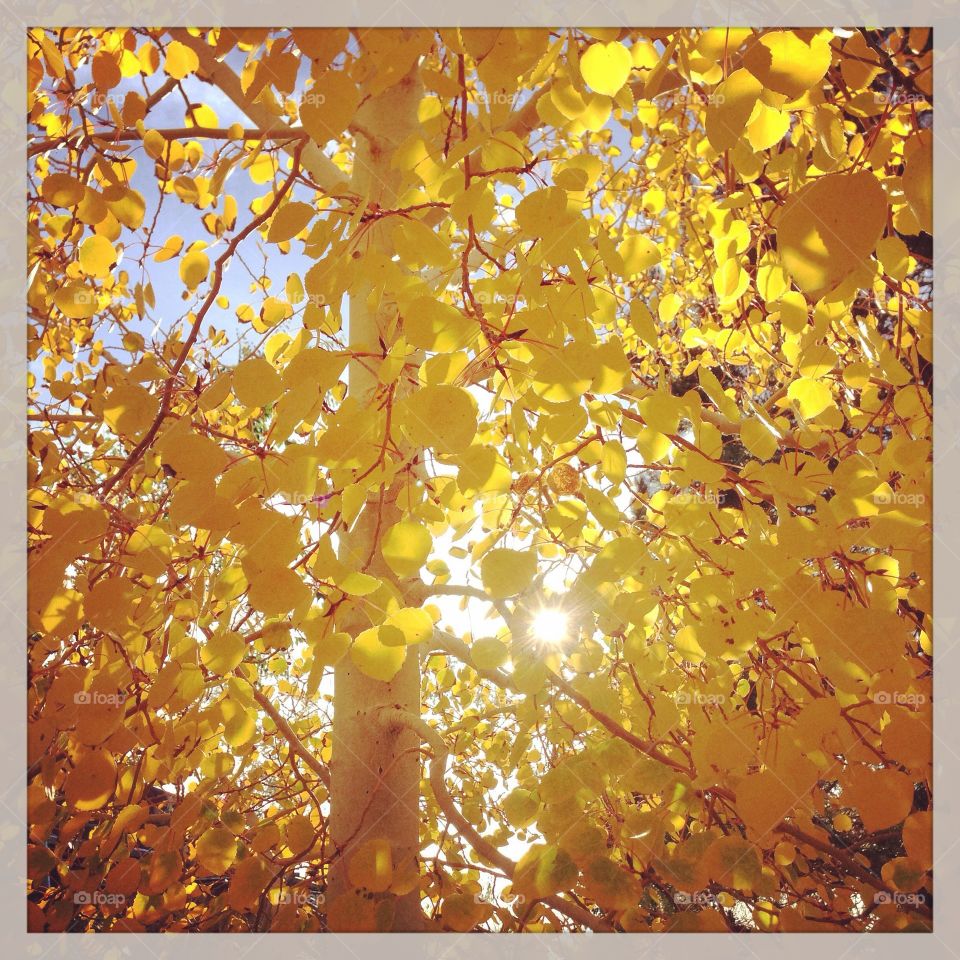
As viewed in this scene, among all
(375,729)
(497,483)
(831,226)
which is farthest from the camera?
(375,729)

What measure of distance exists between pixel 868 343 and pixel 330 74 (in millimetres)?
877

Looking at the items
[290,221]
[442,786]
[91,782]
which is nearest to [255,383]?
[290,221]

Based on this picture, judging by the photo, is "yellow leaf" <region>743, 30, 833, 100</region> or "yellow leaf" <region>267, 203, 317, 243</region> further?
Result: "yellow leaf" <region>267, 203, 317, 243</region>

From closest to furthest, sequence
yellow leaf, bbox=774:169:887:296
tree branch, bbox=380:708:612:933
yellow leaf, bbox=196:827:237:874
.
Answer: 1. yellow leaf, bbox=774:169:887:296
2. yellow leaf, bbox=196:827:237:874
3. tree branch, bbox=380:708:612:933

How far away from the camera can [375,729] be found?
1.20 metres

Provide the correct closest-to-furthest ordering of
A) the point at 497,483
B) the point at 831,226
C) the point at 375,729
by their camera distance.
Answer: the point at 831,226 < the point at 497,483 < the point at 375,729

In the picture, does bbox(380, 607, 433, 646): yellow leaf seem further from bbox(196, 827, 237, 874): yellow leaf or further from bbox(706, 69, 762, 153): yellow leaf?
bbox(196, 827, 237, 874): yellow leaf

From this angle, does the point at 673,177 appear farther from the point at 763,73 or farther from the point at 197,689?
the point at 197,689

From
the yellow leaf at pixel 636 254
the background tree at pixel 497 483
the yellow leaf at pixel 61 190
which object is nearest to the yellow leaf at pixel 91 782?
the background tree at pixel 497 483

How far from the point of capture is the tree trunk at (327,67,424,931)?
115cm

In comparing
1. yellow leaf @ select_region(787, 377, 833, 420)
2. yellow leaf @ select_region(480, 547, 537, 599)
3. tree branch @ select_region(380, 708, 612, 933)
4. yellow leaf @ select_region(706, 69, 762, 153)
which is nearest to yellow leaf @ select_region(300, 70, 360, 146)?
yellow leaf @ select_region(706, 69, 762, 153)

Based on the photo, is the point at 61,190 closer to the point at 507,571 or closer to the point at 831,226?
the point at 507,571

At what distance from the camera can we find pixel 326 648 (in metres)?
0.71

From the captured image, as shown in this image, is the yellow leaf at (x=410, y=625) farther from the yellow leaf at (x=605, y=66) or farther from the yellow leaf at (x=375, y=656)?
the yellow leaf at (x=605, y=66)
